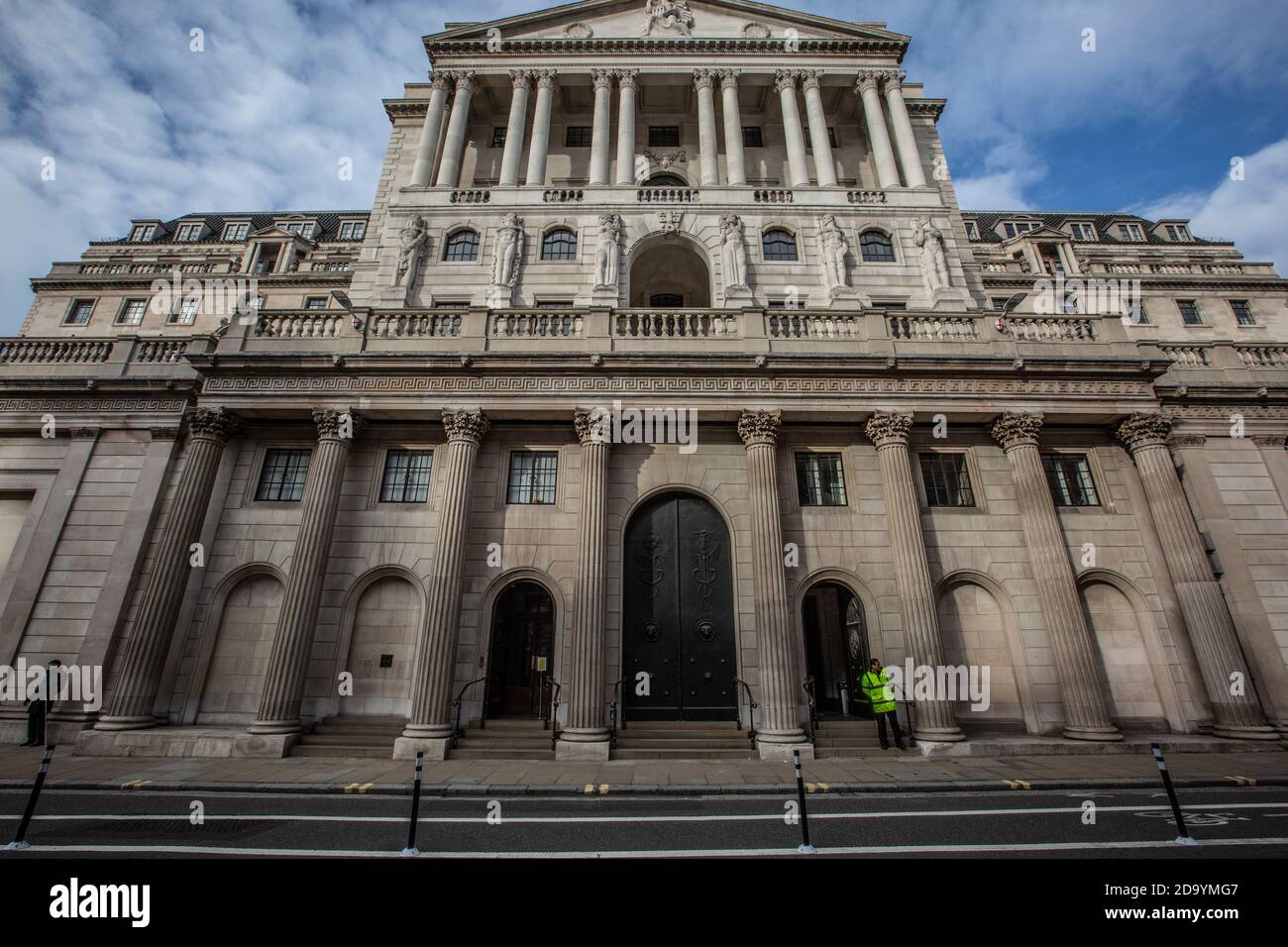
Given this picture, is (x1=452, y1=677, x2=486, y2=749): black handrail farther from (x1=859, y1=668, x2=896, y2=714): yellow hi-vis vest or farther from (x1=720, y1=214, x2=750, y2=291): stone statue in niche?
(x1=720, y1=214, x2=750, y2=291): stone statue in niche

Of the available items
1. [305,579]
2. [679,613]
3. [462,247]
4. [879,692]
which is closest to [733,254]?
[462,247]

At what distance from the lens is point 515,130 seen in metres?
23.0

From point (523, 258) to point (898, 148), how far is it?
16882 millimetres

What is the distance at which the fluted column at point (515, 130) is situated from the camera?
22.4m

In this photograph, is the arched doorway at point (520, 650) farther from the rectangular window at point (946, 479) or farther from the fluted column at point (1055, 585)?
the fluted column at point (1055, 585)

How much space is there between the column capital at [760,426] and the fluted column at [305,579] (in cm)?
1123

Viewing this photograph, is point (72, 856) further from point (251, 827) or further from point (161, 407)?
point (161, 407)

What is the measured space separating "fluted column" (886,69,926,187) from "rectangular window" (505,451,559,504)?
19.0 m

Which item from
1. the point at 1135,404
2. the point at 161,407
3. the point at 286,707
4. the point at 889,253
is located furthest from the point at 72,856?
the point at 889,253

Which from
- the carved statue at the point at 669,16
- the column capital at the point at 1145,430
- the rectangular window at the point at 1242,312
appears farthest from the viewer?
the rectangular window at the point at 1242,312

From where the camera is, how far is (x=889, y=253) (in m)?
21.0

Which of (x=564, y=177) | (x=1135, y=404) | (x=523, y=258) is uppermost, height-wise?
(x=564, y=177)

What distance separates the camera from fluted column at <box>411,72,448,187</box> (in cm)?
2230

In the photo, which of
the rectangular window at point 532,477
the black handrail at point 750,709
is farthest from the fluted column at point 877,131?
the black handrail at point 750,709
